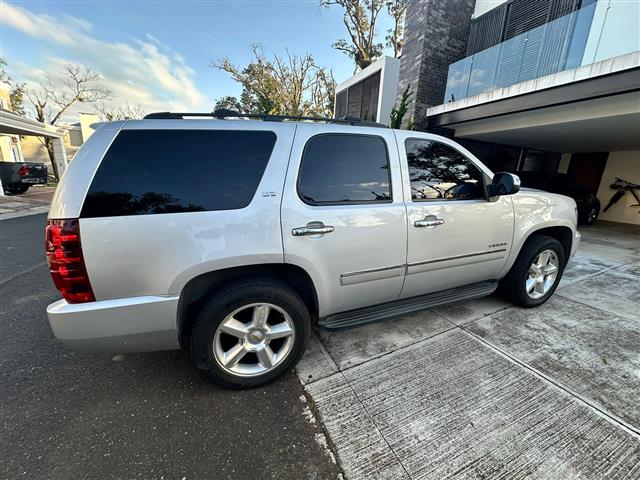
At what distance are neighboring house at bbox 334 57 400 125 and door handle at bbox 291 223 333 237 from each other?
928cm

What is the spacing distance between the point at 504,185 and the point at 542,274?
142 centimetres

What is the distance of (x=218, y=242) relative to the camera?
1741mm

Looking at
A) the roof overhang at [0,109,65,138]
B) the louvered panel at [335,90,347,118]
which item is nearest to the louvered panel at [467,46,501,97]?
the louvered panel at [335,90,347,118]

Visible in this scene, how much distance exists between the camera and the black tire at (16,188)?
1281cm

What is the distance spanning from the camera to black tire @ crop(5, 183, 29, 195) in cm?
1281

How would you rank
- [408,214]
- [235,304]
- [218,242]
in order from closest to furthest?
[218,242] → [235,304] → [408,214]

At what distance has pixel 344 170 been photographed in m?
2.16

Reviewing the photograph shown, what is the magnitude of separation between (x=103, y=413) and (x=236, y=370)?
2.82ft

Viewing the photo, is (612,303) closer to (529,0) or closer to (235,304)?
(235,304)

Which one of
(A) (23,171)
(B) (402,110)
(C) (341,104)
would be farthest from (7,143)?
(B) (402,110)

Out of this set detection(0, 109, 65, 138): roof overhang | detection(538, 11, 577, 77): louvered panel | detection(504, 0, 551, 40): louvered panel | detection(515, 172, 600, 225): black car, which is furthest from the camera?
detection(0, 109, 65, 138): roof overhang

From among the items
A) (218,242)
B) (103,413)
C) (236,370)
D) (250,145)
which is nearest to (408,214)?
(250,145)

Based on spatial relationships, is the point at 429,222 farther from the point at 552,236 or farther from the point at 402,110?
the point at 402,110

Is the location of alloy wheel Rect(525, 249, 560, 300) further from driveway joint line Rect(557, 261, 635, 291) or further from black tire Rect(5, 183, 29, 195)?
black tire Rect(5, 183, 29, 195)
